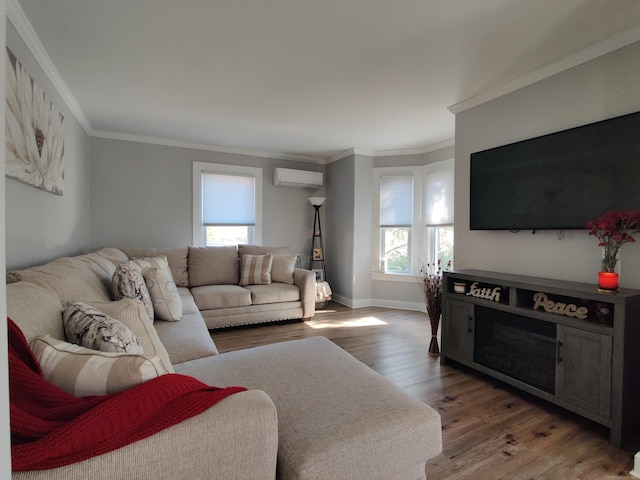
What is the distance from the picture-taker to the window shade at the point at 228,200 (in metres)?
4.51

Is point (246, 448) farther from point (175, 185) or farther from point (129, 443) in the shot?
point (175, 185)

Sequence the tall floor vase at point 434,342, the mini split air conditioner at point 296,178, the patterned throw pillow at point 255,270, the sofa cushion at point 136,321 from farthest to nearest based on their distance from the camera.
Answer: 1. the mini split air conditioner at point 296,178
2. the patterned throw pillow at point 255,270
3. the tall floor vase at point 434,342
4. the sofa cushion at point 136,321

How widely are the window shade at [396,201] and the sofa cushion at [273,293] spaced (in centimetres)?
177

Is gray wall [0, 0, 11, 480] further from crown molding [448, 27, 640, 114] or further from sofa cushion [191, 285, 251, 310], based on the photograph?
sofa cushion [191, 285, 251, 310]

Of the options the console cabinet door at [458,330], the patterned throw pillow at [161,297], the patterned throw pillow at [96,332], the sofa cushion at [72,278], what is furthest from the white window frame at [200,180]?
the patterned throw pillow at [96,332]

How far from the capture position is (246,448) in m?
0.78

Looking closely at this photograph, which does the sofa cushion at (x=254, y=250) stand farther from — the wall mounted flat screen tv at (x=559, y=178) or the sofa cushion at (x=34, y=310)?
the sofa cushion at (x=34, y=310)

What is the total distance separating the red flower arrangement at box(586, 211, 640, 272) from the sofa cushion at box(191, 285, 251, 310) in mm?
3192

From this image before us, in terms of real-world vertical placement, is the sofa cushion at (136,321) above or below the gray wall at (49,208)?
below

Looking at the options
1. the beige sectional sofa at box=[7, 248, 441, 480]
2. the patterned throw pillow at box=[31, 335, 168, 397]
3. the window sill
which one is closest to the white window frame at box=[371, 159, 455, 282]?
the window sill

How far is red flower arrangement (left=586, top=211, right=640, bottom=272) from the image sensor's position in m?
1.70

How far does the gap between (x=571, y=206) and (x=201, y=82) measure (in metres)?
2.99

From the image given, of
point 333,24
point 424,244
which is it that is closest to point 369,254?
point 424,244

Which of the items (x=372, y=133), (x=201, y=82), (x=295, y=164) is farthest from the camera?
(x=295, y=164)
